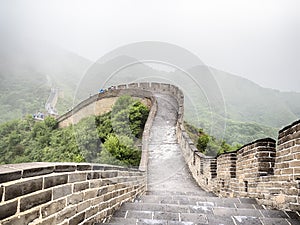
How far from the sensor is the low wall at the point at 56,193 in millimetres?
1135

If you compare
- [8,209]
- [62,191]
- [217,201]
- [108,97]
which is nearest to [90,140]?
[108,97]

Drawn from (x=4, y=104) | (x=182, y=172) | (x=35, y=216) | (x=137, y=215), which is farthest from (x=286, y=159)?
(x=4, y=104)

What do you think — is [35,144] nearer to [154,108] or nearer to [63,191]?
[154,108]

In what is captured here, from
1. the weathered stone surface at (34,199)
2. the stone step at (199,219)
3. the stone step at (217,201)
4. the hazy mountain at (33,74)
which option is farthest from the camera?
the hazy mountain at (33,74)

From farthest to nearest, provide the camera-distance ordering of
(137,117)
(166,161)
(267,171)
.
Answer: (137,117) → (166,161) → (267,171)

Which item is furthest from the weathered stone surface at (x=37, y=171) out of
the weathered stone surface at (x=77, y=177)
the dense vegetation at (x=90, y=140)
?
the dense vegetation at (x=90, y=140)

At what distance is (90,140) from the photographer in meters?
13.4

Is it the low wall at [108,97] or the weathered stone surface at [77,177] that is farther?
the low wall at [108,97]

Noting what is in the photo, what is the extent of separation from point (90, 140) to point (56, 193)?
40.0ft

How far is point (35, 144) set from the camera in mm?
20391

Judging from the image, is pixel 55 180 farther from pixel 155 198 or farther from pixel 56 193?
pixel 155 198

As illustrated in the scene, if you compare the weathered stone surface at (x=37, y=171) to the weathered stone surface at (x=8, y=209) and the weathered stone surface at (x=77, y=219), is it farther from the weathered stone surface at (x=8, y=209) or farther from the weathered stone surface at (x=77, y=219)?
the weathered stone surface at (x=77, y=219)

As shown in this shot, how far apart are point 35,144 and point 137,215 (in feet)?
67.3

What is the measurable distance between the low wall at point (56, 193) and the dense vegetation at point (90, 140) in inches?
282
